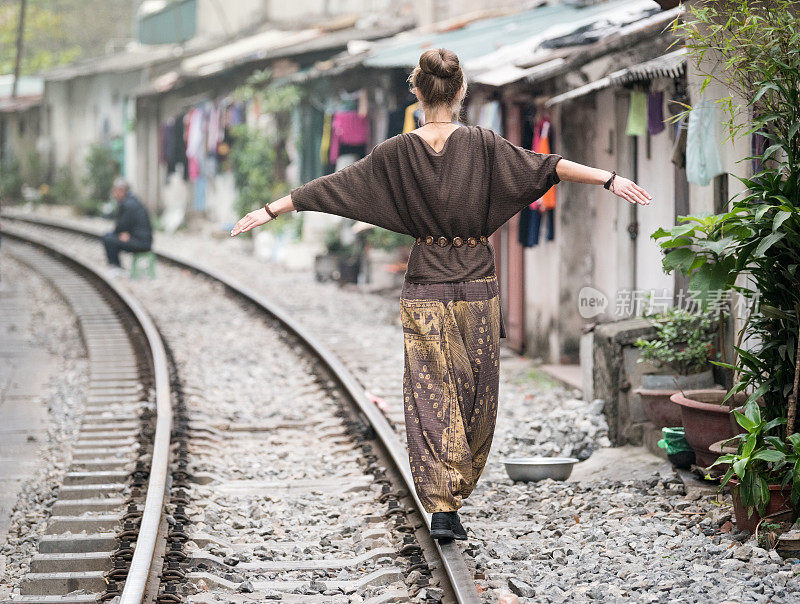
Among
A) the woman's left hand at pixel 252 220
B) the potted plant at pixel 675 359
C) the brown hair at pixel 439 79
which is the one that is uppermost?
the brown hair at pixel 439 79

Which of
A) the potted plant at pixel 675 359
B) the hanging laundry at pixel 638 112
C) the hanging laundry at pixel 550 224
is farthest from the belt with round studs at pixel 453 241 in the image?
the hanging laundry at pixel 550 224

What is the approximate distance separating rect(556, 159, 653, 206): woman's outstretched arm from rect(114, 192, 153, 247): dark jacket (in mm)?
12778

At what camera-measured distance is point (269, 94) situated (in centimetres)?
2139

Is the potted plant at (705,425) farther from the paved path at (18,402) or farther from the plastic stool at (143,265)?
the plastic stool at (143,265)

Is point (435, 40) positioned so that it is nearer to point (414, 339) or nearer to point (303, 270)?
point (303, 270)

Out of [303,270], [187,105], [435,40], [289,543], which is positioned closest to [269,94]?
[303,270]

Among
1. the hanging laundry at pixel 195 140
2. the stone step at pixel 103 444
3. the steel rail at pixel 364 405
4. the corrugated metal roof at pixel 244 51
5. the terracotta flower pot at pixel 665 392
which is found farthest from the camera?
the hanging laundry at pixel 195 140

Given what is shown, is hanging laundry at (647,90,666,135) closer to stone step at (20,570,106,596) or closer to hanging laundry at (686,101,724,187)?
hanging laundry at (686,101,724,187)

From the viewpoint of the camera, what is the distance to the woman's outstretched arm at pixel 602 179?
458cm

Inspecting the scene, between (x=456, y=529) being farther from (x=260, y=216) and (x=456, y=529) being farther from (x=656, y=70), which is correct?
(x=656, y=70)

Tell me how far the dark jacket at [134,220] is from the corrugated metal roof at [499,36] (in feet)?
12.9

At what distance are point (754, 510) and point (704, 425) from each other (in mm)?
969

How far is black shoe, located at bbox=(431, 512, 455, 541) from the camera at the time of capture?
489cm

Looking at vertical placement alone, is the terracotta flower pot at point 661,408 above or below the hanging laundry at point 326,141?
below
